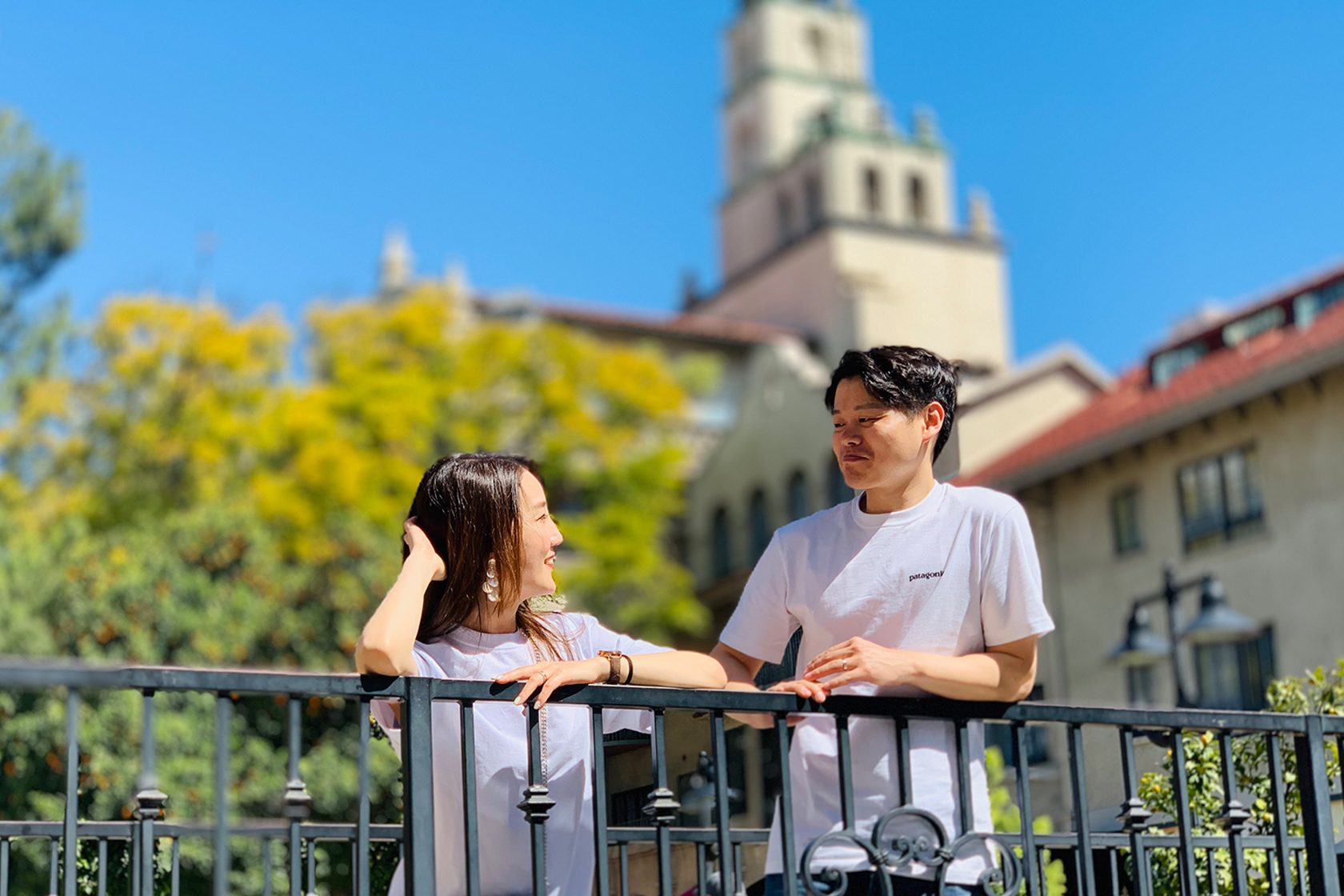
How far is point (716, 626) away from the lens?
125 ft

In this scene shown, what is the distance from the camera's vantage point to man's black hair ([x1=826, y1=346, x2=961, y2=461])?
4.32 metres

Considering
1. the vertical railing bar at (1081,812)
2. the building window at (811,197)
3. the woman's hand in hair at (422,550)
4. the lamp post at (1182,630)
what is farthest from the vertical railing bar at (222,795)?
the building window at (811,197)

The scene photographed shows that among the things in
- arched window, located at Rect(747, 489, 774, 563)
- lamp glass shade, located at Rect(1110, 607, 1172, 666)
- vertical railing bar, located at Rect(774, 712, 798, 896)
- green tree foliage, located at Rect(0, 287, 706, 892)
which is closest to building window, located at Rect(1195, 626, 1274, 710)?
green tree foliage, located at Rect(0, 287, 706, 892)

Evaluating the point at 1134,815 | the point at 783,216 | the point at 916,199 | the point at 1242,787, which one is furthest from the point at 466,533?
the point at 783,216

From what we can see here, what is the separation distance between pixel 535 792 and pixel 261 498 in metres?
25.3

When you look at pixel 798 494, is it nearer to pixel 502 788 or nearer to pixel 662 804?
pixel 502 788

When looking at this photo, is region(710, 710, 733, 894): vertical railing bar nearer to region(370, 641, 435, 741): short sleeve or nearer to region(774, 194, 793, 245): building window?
region(370, 641, 435, 741): short sleeve

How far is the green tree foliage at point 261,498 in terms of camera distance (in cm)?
1912

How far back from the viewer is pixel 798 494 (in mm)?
39312

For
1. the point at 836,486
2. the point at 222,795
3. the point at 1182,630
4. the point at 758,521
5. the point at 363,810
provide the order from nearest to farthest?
the point at 222,795 < the point at 363,810 < the point at 1182,630 < the point at 836,486 < the point at 758,521

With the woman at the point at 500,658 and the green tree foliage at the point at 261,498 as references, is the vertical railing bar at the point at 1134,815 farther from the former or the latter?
the green tree foliage at the point at 261,498

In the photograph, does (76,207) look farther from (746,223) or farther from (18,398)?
(746,223)

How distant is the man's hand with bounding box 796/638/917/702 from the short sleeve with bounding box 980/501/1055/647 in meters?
0.25

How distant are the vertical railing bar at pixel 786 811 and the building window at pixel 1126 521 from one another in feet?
81.8
